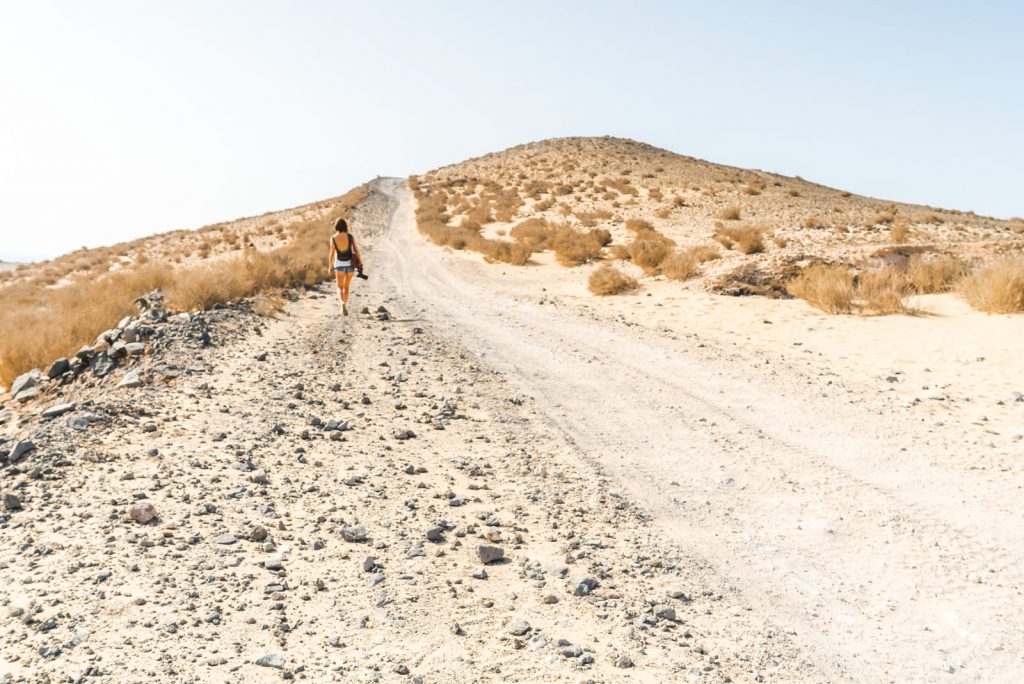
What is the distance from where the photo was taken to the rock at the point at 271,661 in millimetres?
3387

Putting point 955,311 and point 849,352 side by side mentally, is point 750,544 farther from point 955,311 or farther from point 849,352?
point 955,311

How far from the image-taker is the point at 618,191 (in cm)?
4162

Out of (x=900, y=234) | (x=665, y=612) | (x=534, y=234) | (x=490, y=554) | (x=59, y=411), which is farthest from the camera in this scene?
(x=534, y=234)

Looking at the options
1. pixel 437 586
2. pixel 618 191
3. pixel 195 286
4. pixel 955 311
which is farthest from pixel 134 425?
pixel 618 191

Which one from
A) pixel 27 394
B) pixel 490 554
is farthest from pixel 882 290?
pixel 27 394

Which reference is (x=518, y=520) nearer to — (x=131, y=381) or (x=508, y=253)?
(x=131, y=381)

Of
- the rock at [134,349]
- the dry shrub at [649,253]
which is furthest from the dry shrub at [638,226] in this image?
the rock at [134,349]

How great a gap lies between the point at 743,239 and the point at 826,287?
10.3 m

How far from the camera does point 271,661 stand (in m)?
3.40

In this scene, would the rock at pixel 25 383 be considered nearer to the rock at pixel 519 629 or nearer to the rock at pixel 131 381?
the rock at pixel 131 381

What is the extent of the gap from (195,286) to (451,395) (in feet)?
24.5

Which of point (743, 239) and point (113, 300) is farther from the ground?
point (743, 239)

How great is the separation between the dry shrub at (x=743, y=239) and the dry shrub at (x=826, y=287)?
715cm

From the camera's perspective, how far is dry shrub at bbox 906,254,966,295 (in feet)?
46.7
